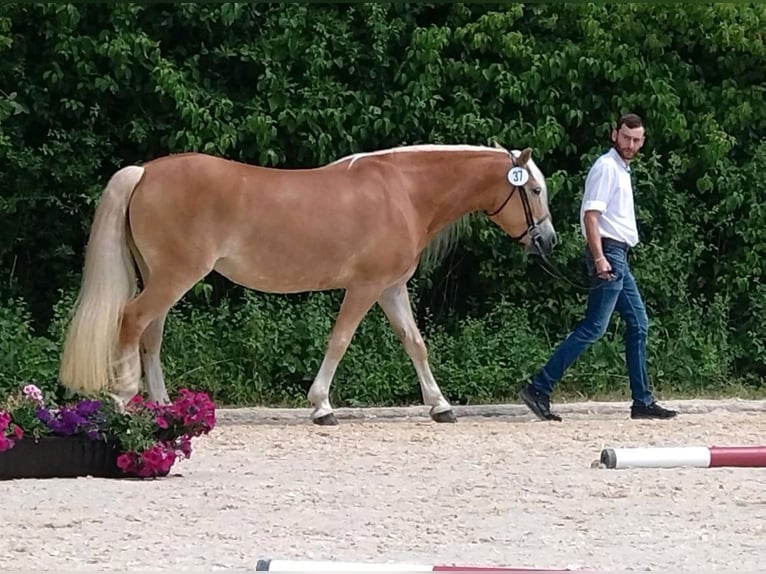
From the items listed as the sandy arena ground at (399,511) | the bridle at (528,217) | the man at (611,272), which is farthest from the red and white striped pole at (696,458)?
the bridle at (528,217)

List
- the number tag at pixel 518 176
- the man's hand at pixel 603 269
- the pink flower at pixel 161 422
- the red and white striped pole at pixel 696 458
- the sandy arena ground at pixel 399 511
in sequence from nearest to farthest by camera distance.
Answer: the sandy arena ground at pixel 399 511 → the red and white striped pole at pixel 696 458 → the pink flower at pixel 161 422 → the man's hand at pixel 603 269 → the number tag at pixel 518 176

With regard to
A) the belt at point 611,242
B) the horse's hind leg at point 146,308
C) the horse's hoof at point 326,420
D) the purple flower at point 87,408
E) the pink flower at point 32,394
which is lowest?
the horse's hoof at point 326,420

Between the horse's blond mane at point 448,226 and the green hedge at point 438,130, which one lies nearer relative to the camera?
the horse's blond mane at point 448,226

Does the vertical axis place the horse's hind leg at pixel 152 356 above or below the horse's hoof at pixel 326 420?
above

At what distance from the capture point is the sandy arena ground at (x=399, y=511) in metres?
5.13

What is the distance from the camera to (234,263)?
9477 mm

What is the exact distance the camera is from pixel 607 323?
31.1 ft

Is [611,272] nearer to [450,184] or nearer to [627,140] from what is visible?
[627,140]

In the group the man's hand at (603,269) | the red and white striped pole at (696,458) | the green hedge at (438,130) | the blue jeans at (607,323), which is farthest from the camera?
the green hedge at (438,130)

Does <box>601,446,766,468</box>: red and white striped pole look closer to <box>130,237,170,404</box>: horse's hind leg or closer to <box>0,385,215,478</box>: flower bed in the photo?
<box>0,385,215,478</box>: flower bed

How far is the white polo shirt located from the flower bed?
130 inches

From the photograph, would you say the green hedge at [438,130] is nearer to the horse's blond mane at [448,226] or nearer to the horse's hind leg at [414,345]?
the horse's blond mane at [448,226]

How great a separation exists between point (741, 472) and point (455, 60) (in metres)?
5.64

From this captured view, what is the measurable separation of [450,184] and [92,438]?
3567mm
